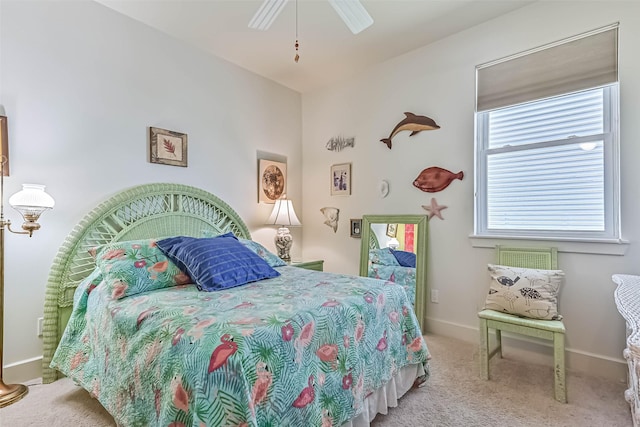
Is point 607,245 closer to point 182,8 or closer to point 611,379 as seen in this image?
point 611,379

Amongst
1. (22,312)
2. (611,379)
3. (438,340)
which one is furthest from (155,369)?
(611,379)

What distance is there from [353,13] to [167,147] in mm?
1890

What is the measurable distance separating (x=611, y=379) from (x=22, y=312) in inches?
156

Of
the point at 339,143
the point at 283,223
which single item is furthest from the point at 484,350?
the point at 339,143

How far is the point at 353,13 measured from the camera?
2.04 meters

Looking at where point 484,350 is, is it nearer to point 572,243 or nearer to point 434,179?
point 572,243

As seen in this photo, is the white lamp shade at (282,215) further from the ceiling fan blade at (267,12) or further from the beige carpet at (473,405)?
the beige carpet at (473,405)

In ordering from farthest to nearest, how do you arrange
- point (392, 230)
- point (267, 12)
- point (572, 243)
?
point (392, 230) < point (572, 243) < point (267, 12)

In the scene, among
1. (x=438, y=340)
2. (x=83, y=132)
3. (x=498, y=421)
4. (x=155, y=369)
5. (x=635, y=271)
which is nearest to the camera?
(x=155, y=369)

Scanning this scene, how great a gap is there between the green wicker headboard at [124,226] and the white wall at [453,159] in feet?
4.54

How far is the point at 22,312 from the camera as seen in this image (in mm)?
2164

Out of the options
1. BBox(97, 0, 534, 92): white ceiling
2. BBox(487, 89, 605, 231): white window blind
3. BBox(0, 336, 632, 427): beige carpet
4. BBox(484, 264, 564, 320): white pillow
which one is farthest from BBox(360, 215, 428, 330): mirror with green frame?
BBox(97, 0, 534, 92): white ceiling

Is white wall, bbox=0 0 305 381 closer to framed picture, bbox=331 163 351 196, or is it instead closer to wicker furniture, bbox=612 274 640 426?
framed picture, bbox=331 163 351 196

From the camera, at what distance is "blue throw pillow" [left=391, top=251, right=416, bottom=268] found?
319 cm
